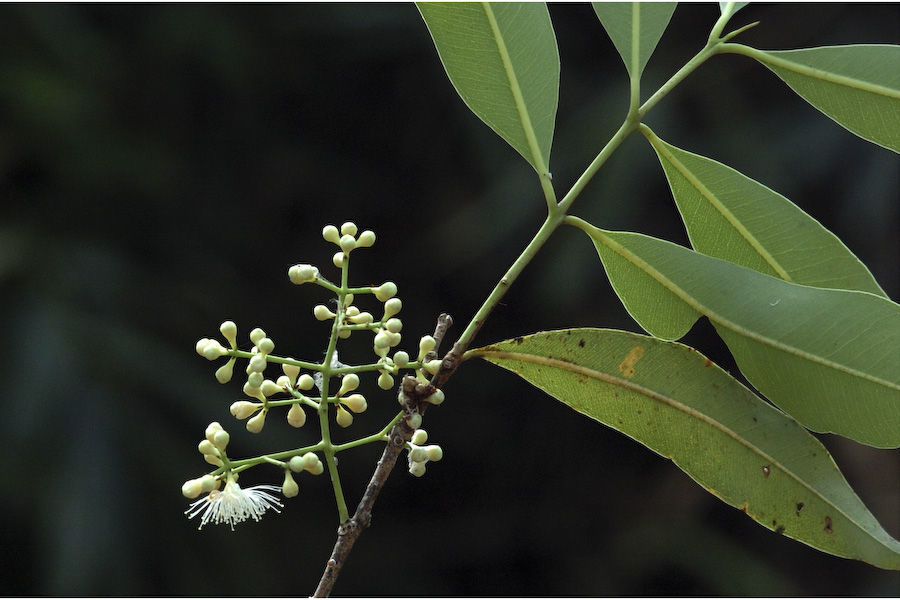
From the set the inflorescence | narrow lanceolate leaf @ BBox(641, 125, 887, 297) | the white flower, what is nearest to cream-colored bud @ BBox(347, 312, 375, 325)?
the inflorescence

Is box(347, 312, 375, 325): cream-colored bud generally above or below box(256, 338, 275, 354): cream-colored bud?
above

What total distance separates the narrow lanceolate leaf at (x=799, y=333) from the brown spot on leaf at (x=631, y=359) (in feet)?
0.08

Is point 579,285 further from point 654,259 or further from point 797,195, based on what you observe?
point 654,259

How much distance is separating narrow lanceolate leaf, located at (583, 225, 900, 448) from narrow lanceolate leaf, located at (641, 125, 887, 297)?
0.05m

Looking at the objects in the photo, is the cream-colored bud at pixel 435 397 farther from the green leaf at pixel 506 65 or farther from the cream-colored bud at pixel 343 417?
the green leaf at pixel 506 65

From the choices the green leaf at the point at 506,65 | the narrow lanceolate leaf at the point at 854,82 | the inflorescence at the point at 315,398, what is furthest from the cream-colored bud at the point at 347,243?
the narrow lanceolate leaf at the point at 854,82

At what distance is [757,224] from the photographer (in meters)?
0.53

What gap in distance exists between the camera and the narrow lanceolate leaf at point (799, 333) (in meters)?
0.48

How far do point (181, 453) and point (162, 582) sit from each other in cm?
29

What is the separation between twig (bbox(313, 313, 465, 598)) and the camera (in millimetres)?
409

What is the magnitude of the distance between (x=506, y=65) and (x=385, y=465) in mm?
253

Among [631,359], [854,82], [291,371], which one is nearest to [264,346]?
[291,371]

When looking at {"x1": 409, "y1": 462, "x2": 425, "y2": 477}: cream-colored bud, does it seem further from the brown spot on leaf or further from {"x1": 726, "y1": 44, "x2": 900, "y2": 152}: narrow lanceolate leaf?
{"x1": 726, "y1": 44, "x2": 900, "y2": 152}: narrow lanceolate leaf

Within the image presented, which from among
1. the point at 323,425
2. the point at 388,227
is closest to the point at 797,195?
the point at 388,227
